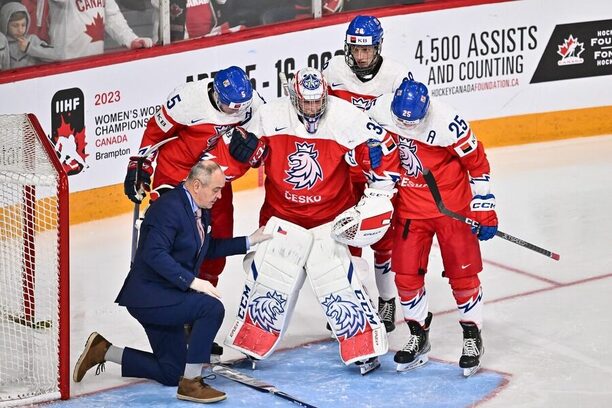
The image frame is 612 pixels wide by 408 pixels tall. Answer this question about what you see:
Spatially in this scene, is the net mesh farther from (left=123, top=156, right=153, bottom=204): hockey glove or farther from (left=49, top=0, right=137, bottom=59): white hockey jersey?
(left=49, top=0, right=137, bottom=59): white hockey jersey

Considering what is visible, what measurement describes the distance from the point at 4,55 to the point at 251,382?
102 inches

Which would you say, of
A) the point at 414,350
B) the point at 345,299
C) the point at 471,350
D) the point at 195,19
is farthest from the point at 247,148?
the point at 195,19

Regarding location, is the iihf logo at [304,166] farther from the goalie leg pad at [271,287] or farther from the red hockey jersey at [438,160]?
the red hockey jersey at [438,160]

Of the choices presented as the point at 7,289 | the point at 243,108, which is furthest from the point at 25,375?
the point at 243,108

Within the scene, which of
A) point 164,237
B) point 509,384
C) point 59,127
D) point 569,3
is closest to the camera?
point 164,237

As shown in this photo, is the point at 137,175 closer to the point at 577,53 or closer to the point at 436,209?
the point at 436,209

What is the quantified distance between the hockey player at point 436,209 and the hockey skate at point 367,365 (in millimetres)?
102

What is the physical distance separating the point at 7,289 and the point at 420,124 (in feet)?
6.16

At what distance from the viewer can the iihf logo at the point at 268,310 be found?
598 centimetres

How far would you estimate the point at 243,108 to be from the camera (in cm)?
596

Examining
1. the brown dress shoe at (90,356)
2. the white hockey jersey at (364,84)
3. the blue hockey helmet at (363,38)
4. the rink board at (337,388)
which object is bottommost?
the rink board at (337,388)

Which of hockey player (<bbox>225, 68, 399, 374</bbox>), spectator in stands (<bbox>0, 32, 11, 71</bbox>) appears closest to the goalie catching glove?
hockey player (<bbox>225, 68, 399, 374</bbox>)

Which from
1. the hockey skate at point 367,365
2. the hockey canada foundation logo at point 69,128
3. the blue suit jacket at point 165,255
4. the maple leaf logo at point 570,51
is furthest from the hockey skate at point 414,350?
the maple leaf logo at point 570,51

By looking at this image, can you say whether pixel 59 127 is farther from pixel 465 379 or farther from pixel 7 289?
pixel 465 379
